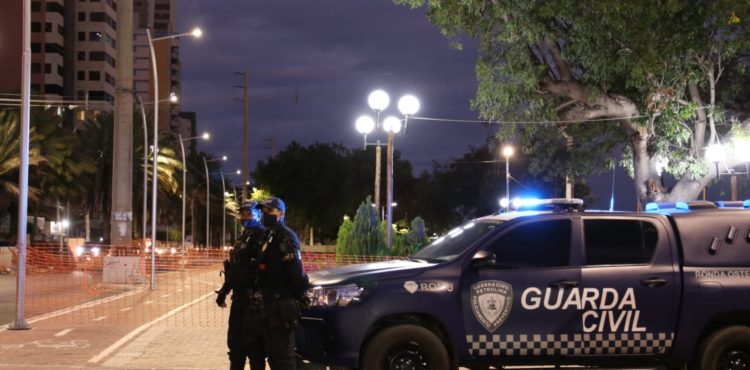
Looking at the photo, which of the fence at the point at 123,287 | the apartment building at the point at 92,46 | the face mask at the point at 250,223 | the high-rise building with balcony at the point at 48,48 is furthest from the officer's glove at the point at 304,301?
the apartment building at the point at 92,46

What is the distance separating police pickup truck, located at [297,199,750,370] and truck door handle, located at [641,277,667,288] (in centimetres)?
1

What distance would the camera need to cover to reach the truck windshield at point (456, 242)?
9.18 m

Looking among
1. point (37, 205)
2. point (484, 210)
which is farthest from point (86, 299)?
point (484, 210)

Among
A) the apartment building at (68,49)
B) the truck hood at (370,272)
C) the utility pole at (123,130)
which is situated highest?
the apartment building at (68,49)

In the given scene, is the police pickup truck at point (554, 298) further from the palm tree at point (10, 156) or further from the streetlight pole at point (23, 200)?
the palm tree at point (10, 156)

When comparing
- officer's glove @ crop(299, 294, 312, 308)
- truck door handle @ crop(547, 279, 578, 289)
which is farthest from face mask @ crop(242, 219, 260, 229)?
truck door handle @ crop(547, 279, 578, 289)

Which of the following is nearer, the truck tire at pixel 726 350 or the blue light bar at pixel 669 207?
the truck tire at pixel 726 350

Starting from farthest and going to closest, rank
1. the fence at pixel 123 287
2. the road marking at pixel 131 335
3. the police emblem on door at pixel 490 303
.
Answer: the fence at pixel 123 287
the road marking at pixel 131 335
the police emblem on door at pixel 490 303

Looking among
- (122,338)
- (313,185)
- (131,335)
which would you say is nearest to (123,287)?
(131,335)

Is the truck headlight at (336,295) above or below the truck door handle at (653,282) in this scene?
below

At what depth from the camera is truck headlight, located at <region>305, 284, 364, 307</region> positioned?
335 inches

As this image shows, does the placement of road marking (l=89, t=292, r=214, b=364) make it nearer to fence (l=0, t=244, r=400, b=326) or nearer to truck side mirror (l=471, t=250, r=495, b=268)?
fence (l=0, t=244, r=400, b=326)

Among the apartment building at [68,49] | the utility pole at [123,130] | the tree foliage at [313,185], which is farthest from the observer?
the tree foliage at [313,185]

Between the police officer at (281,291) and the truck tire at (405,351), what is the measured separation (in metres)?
0.79
